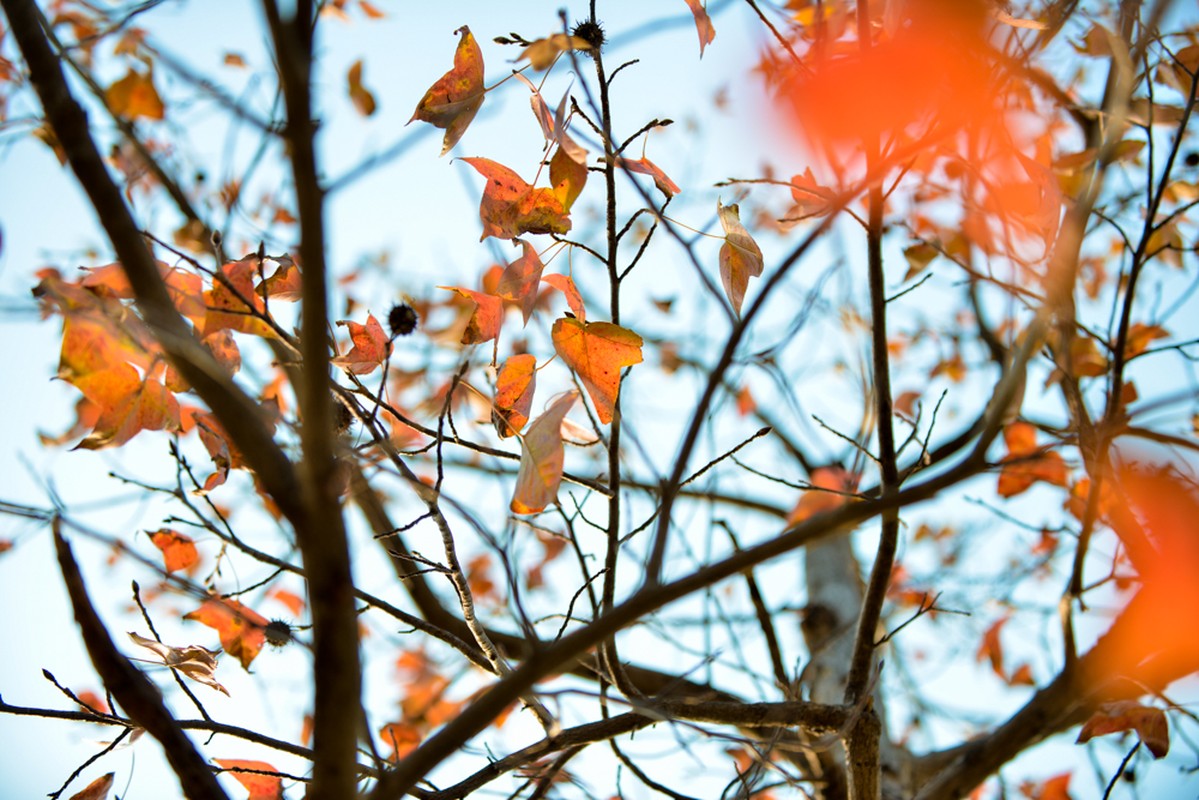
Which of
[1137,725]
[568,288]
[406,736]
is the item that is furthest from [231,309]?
[406,736]

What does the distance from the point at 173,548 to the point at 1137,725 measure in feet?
5.07

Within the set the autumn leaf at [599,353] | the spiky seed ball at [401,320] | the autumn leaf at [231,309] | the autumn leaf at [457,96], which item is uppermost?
the autumn leaf at [457,96]

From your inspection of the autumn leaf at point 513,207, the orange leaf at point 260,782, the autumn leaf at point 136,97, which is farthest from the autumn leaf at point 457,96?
the autumn leaf at point 136,97

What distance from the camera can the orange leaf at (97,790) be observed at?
1.02m

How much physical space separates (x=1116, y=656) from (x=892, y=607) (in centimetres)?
155

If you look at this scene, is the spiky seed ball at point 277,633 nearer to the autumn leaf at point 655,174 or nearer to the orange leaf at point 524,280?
the orange leaf at point 524,280

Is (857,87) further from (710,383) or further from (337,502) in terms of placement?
(337,502)

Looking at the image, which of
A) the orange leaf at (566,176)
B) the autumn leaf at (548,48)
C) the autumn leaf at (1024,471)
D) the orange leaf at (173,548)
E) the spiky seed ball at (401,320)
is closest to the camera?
the autumn leaf at (548,48)

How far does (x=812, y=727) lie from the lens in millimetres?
1118

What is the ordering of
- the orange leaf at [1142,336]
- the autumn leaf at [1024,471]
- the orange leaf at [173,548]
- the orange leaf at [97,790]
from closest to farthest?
the orange leaf at [97,790]
the orange leaf at [173,548]
the autumn leaf at [1024,471]
the orange leaf at [1142,336]

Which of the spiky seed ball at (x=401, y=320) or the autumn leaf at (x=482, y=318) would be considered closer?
the autumn leaf at (x=482, y=318)

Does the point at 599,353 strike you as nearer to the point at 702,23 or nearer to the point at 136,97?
the point at 702,23

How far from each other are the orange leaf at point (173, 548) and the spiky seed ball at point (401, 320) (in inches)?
19.8

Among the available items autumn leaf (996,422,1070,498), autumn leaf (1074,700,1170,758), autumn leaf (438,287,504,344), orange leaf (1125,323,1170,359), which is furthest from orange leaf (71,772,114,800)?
orange leaf (1125,323,1170,359)
